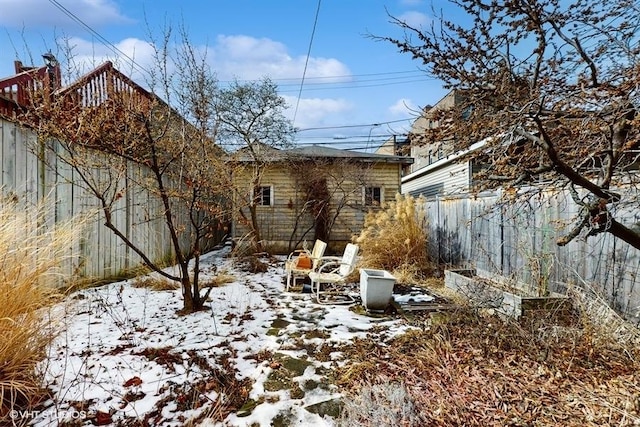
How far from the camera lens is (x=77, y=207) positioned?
481 cm

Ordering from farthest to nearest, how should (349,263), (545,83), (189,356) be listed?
(349,263)
(189,356)
(545,83)

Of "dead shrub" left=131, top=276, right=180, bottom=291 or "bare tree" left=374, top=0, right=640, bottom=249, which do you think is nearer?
"bare tree" left=374, top=0, right=640, bottom=249

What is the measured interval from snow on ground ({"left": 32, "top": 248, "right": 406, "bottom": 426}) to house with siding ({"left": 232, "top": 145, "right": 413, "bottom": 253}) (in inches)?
228

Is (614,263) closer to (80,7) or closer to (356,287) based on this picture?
(356,287)

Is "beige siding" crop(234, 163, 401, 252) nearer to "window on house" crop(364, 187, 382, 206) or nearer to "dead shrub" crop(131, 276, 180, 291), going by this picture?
"window on house" crop(364, 187, 382, 206)

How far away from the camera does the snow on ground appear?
2146 millimetres

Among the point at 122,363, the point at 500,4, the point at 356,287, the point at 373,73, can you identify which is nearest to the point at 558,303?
the point at 500,4

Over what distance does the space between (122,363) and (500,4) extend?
3932 millimetres

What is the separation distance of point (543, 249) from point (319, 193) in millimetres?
6861

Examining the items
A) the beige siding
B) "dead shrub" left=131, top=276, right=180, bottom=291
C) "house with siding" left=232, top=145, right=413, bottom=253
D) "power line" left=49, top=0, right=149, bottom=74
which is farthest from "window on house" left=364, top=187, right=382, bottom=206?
"power line" left=49, top=0, right=149, bottom=74

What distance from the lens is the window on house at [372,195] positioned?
35.2ft

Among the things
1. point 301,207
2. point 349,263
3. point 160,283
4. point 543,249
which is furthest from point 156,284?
point 301,207

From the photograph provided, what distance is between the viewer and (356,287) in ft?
19.8

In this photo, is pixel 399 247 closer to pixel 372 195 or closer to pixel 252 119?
pixel 372 195
